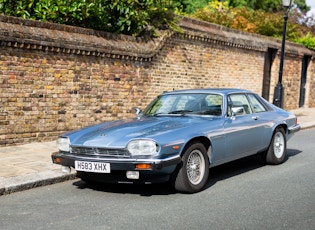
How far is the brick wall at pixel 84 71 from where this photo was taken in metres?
9.75

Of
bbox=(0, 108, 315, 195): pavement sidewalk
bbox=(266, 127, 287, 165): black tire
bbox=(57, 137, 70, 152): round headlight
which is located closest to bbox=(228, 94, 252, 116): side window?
bbox=(266, 127, 287, 165): black tire

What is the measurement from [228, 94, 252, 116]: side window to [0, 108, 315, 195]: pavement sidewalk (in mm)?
2596

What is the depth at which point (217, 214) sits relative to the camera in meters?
5.29

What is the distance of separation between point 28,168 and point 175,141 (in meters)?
2.74

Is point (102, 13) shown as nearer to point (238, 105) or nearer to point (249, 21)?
point (238, 105)

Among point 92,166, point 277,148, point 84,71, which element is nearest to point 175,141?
point 92,166

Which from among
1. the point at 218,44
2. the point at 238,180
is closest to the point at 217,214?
the point at 238,180

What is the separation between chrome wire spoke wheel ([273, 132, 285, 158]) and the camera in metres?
8.49

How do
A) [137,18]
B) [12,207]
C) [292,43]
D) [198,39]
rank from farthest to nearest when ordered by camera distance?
[292,43]
[198,39]
[137,18]
[12,207]

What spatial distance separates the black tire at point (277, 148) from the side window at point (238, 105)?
85 centimetres

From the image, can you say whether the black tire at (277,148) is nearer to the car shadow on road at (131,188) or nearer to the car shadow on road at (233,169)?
the car shadow on road at (233,169)

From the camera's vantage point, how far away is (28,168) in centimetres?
750

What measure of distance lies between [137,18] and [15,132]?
4491 millimetres

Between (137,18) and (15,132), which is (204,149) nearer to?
(15,132)
